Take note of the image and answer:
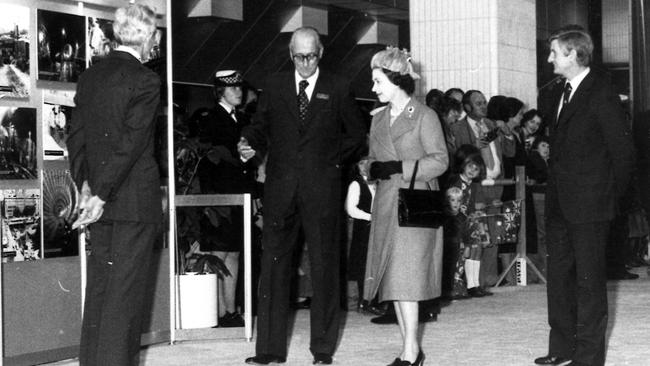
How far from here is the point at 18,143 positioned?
770cm

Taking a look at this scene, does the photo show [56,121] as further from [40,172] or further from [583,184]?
[583,184]

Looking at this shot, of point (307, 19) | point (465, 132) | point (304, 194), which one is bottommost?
point (304, 194)

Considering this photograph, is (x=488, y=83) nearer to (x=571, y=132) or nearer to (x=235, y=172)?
(x=235, y=172)

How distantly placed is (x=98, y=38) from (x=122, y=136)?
2.03 metres

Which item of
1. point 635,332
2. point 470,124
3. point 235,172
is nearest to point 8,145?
point 235,172

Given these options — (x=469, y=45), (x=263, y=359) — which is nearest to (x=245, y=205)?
(x=263, y=359)

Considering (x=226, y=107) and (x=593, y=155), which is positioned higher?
(x=226, y=107)

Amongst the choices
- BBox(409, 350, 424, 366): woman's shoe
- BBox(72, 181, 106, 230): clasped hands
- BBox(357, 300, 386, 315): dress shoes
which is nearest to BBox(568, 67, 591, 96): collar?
BBox(409, 350, 424, 366): woman's shoe

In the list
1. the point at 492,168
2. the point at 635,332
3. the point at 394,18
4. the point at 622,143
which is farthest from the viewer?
the point at 394,18

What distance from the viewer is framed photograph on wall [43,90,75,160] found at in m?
7.90

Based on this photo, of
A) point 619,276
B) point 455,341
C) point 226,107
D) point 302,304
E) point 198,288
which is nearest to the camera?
point 455,341

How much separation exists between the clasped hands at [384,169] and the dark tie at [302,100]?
1.81 ft

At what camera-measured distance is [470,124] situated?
12.8 metres

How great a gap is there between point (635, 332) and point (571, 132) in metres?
2.36
